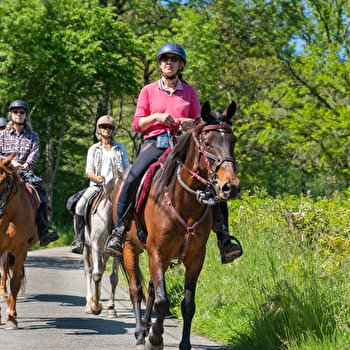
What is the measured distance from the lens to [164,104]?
19.2ft

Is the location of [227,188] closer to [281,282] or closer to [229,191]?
[229,191]

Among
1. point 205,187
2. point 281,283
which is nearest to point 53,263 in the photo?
point 281,283

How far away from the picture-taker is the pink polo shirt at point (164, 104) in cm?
586

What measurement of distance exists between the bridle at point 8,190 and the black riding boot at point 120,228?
1.83 metres

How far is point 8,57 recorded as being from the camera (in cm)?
1803

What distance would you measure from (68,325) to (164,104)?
356 centimetres

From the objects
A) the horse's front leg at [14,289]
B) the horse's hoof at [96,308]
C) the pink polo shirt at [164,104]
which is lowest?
the horse's hoof at [96,308]

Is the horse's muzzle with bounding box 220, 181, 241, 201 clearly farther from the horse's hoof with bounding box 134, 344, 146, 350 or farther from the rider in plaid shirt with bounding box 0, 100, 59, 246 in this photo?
the rider in plaid shirt with bounding box 0, 100, 59, 246

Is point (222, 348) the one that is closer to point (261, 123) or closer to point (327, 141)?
point (327, 141)

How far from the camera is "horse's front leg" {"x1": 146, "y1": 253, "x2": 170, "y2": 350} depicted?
4.99 meters

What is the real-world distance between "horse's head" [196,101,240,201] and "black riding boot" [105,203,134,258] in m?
1.64

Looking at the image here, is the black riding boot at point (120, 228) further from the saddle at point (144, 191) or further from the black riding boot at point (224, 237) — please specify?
the black riding boot at point (224, 237)

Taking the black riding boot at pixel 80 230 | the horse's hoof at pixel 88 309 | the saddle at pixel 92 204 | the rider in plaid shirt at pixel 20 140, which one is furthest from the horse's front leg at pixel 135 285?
the black riding boot at pixel 80 230

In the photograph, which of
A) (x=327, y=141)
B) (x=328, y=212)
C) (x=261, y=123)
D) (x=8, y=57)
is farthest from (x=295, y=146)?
(x=328, y=212)
